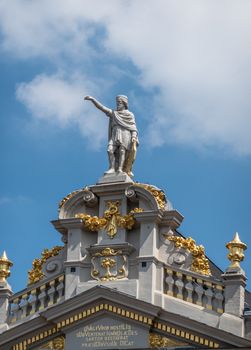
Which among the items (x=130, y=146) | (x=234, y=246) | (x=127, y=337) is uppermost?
(x=130, y=146)

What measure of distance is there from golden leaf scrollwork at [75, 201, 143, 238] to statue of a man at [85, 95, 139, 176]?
1.11 m

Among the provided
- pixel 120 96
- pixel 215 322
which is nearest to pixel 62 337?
pixel 215 322

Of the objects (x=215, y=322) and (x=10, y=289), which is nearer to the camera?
(x=215, y=322)

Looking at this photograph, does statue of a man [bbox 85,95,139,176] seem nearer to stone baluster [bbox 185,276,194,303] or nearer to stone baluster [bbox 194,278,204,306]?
stone baluster [bbox 185,276,194,303]

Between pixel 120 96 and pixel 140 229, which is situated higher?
pixel 120 96

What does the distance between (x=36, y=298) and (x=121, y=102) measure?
5.65 metres

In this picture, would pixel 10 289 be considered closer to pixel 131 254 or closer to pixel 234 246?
pixel 131 254

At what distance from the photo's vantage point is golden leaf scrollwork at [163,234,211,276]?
3412cm

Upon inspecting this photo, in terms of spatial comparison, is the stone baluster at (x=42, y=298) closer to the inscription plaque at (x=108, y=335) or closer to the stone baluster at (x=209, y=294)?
the inscription plaque at (x=108, y=335)

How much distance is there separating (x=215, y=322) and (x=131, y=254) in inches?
116

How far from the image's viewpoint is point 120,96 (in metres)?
36.6

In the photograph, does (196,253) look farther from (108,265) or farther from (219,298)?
(108,265)

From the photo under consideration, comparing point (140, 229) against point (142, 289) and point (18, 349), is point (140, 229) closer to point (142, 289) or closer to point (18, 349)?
point (142, 289)

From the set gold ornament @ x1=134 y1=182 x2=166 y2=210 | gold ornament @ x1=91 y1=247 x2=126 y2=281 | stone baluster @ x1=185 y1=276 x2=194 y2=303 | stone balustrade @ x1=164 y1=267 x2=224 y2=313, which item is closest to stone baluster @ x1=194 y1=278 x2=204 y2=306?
stone balustrade @ x1=164 y1=267 x2=224 y2=313
